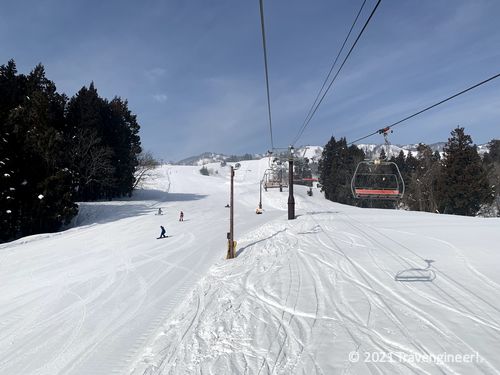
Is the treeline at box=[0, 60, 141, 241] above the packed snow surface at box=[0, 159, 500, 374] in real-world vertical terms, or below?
above

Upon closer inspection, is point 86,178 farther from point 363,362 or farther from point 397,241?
point 363,362

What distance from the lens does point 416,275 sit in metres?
11.9

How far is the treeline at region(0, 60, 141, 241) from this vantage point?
31.6 meters

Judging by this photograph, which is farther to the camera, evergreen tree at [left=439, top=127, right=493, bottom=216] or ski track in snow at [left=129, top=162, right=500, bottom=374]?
evergreen tree at [left=439, top=127, right=493, bottom=216]

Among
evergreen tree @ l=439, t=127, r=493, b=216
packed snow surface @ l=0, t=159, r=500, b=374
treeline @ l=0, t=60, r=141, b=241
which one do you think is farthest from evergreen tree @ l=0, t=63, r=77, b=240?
evergreen tree @ l=439, t=127, r=493, b=216

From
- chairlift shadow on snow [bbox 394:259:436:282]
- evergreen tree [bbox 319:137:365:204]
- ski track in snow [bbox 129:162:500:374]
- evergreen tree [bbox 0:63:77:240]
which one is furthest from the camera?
evergreen tree [bbox 319:137:365:204]

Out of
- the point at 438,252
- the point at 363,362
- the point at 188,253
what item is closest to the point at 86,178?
the point at 188,253

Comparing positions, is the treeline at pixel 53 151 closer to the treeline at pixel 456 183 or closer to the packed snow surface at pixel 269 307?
the packed snow surface at pixel 269 307

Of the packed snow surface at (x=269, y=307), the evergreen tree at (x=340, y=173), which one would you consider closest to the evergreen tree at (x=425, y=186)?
the evergreen tree at (x=340, y=173)

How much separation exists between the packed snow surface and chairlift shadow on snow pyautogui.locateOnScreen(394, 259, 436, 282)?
2.4 inches

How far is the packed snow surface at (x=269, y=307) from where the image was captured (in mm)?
6855

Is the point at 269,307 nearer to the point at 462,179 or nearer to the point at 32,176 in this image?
the point at 32,176

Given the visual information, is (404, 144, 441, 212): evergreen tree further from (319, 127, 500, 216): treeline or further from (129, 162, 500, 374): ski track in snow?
(129, 162, 500, 374): ski track in snow

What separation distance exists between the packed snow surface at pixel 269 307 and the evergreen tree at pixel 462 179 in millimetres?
30412
